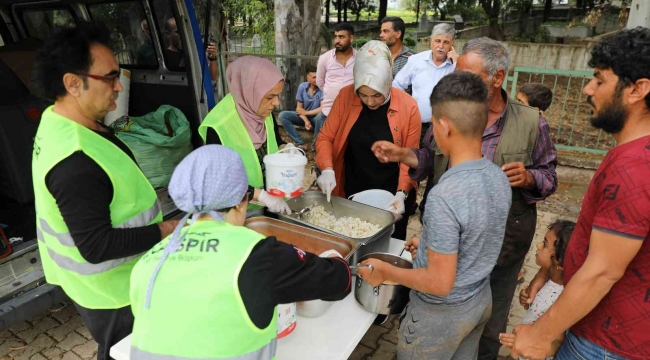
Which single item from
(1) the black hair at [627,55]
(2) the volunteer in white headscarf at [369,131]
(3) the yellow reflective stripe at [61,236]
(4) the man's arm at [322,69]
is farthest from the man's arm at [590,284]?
(4) the man's arm at [322,69]

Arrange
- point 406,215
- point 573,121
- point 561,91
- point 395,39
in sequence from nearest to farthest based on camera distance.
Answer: point 406,215 < point 395,39 < point 573,121 < point 561,91

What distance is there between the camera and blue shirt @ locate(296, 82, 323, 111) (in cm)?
734

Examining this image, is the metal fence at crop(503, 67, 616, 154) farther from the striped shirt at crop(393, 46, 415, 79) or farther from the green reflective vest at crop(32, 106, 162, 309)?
the green reflective vest at crop(32, 106, 162, 309)

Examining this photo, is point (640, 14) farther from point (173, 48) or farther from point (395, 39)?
point (173, 48)

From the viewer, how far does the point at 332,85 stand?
591cm

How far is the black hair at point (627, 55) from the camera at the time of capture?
129cm

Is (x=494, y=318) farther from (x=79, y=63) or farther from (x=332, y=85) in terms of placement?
(x=332, y=85)

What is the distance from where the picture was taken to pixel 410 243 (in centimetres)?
217

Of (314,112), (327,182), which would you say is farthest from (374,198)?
(314,112)

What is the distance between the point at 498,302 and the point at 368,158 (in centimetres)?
126

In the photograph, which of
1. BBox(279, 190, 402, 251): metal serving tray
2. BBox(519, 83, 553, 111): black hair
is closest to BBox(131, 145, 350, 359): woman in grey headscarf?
BBox(279, 190, 402, 251): metal serving tray

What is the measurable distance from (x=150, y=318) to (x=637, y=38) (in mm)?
1724

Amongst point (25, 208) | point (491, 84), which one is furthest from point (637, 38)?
point (25, 208)

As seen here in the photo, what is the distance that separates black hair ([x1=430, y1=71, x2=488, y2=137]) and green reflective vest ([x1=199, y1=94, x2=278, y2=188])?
4.04 ft
